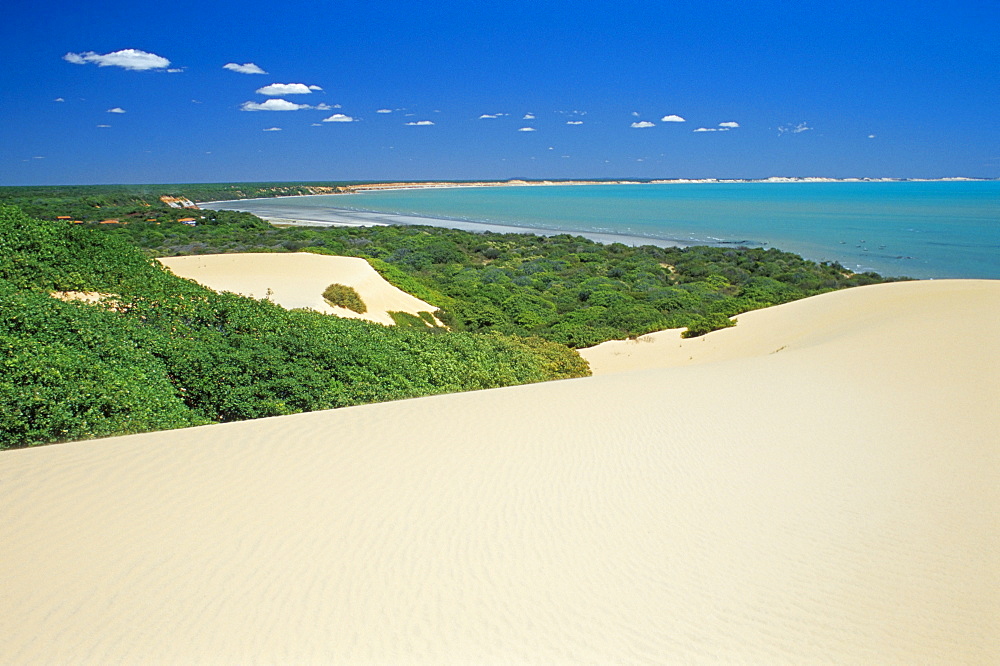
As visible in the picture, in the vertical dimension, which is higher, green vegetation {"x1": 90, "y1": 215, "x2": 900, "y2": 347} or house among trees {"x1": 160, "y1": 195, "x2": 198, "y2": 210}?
house among trees {"x1": 160, "y1": 195, "x2": 198, "y2": 210}

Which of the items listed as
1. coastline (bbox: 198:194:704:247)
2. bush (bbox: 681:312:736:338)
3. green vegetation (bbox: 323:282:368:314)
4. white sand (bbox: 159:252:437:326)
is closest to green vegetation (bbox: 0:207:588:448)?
white sand (bbox: 159:252:437:326)

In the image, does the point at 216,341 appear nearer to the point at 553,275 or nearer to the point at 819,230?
the point at 553,275

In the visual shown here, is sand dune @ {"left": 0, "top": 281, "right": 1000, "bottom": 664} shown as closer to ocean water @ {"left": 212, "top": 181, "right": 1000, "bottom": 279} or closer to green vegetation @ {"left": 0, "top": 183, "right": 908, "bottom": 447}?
green vegetation @ {"left": 0, "top": 183, "right": 908, "bottom": 447}

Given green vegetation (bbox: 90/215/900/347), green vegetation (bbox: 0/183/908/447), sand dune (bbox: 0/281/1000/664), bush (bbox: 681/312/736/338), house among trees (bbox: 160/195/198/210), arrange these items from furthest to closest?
house among trees (bbox: 160/195/198/210) < green vegetation (bbox: 90/215/900/347) < bush (bbox: 681/312/736/338) < green vegetation (bbox: 0/183/908/447) < sand dune (bbox: 0/281/1000/664)

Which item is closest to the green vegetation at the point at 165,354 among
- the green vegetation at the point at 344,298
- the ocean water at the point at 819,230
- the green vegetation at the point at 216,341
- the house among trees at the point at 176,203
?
the green vegetation at the point at 216,341

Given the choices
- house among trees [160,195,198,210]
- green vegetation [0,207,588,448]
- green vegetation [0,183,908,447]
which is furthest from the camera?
house among trees [160,195,198,210]

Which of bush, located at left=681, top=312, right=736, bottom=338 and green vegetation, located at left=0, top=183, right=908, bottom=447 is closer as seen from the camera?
green vegetation, located at left=0, top=183, right=908, bottom=447

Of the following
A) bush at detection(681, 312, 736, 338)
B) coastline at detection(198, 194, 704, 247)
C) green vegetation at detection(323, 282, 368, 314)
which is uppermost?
coastline at detection(198, 194, 704, 247)
